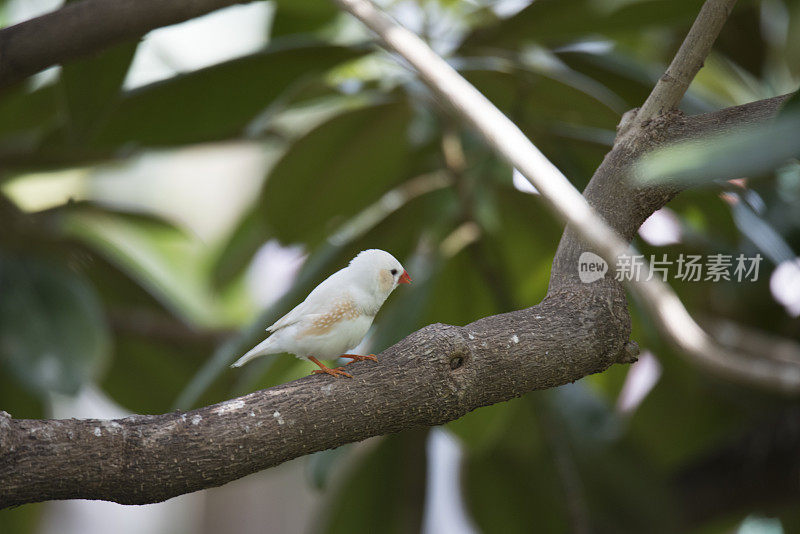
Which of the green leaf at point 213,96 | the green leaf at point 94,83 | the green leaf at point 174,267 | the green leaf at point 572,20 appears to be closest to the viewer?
the green leaf at point 94,83

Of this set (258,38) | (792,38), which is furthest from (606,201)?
(792,38)

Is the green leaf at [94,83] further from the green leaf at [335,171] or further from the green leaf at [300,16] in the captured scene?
the green leaf at [300,16]

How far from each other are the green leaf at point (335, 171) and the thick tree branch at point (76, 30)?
476 mm

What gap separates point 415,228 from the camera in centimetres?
149

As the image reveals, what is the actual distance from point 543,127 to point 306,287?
0.61 metres

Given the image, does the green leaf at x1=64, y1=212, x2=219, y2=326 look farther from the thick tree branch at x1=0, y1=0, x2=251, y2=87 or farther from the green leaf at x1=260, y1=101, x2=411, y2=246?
the thick tree branch at x1=0, y1=0, x2=251, y2=87

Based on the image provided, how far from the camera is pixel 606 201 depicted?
3.03 ft

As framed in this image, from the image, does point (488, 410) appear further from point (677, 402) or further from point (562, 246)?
point (677, 402)

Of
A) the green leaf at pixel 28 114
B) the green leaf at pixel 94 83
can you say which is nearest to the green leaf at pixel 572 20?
the green leaf at pixel 94 83

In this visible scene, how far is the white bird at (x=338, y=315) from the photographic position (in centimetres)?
78

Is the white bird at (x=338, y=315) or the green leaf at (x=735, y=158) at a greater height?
the white bird at (x=338, y=315)

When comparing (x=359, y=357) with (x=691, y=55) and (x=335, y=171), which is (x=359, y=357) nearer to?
(x=691, y=55)

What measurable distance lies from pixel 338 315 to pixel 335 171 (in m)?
0.83

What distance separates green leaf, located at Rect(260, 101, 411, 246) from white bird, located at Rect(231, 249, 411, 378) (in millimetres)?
695
